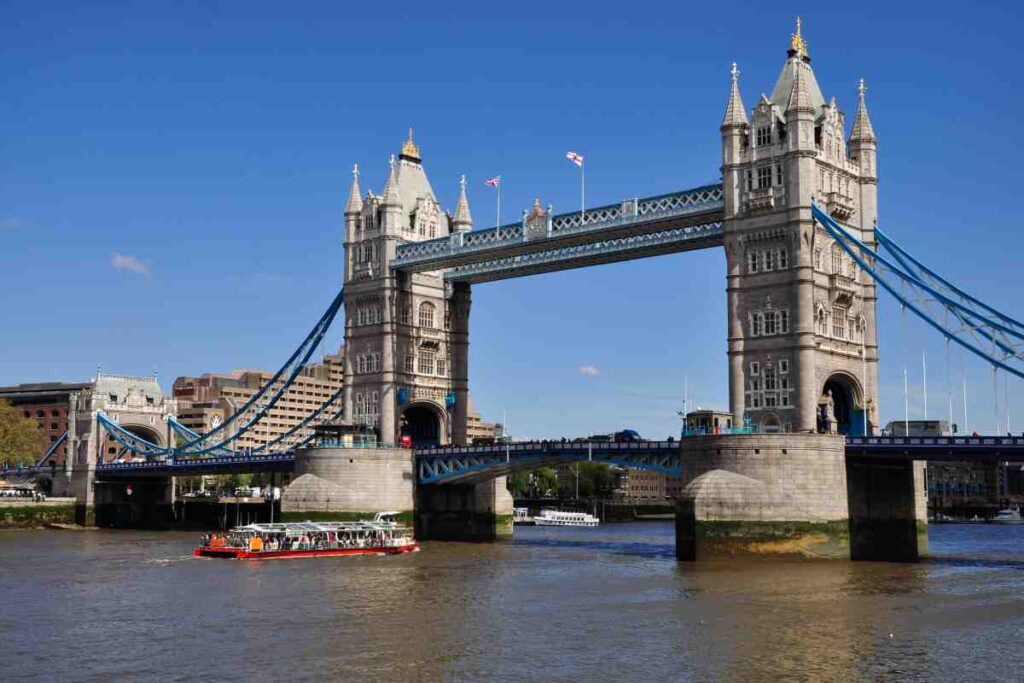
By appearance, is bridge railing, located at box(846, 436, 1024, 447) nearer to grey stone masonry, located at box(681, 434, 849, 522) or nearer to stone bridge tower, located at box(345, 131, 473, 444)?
grey stone masonry, located at box(681, 434, 849, 522)

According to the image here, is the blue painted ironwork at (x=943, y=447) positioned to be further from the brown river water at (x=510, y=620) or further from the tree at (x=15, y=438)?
the tree at (x=15, y=438)

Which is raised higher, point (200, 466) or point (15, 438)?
point (15, 438)

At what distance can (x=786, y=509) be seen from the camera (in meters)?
73.7

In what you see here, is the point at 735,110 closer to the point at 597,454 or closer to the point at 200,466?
the point at 597,454

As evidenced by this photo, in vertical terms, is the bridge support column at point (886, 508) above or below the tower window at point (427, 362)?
below

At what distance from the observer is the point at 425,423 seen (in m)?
115

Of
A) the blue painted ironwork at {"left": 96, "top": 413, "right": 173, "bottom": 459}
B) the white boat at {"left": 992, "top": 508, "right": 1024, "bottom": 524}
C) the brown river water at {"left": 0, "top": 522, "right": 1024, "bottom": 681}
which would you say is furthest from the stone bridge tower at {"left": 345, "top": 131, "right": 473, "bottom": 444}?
the white boat at {"left": 992, "top": 508, "right": 1024, "bottom": 524}

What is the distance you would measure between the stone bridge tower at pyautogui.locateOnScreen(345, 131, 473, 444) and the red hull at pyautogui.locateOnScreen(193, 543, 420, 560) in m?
21.9

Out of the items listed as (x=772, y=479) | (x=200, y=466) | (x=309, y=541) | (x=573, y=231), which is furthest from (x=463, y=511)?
(x=772, y=479)

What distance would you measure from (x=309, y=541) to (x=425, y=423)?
31.1 m

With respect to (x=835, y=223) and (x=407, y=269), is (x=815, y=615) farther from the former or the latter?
(x=407, y=269)

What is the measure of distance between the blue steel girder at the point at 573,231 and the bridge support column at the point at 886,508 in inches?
801

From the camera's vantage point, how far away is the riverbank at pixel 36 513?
13200 centimetres

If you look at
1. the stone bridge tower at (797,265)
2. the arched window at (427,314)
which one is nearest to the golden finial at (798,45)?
the stone bridge tower at (797,265)
